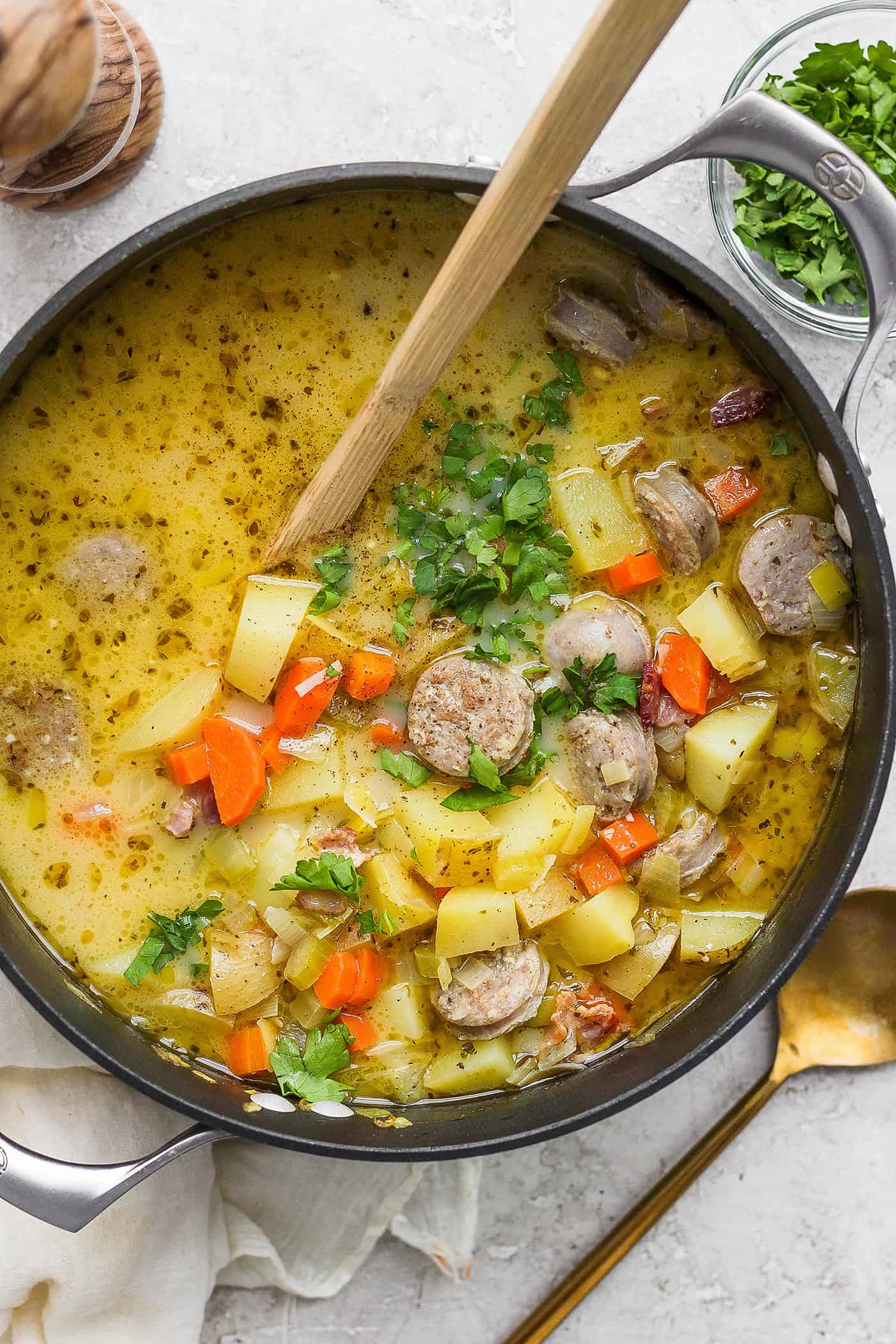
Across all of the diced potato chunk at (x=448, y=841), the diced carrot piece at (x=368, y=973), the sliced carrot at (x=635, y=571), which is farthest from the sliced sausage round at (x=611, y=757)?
the diced carrot piece at (x=368, y=973)

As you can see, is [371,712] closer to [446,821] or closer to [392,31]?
[446,821]

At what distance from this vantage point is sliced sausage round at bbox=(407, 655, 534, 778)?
9.23 feet

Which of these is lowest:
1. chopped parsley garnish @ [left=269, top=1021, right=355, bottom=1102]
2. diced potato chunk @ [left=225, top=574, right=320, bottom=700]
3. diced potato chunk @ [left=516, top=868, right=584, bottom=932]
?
chopped parsley garnish @ [left=269, top=1021, right=355, bottom=1102]

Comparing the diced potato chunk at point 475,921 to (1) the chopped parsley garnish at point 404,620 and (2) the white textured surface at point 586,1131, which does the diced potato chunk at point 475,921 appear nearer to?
(1) the chopped parsley garnish at point 404,620

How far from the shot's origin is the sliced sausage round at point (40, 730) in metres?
2.91

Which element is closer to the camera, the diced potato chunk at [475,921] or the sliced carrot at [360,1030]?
the diced potato chunk at [475,921]

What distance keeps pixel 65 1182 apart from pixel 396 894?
38.8 inches

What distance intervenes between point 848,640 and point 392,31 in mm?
2024

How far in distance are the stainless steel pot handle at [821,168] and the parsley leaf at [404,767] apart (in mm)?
1364

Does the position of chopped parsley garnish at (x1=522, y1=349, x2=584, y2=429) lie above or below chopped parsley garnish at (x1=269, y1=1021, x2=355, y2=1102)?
above

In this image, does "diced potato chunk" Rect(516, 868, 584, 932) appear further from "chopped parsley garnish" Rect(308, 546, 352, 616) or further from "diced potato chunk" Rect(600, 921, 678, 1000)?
"chopped parsley garnish" Rect(308, 546, 352, 616)

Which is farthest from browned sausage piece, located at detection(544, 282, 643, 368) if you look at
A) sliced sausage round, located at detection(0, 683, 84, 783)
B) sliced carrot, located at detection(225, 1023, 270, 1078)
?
sliced carrot, located at detection(225, 1023, 270, 1078)

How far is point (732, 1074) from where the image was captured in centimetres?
323

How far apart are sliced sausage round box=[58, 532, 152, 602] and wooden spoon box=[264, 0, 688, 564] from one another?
0.33 metres
